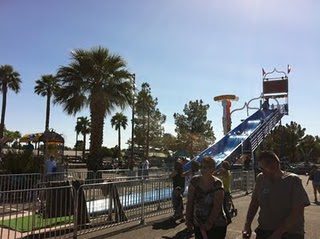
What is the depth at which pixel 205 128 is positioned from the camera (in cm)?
7262

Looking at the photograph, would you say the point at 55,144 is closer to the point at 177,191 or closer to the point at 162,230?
the point at 177,191

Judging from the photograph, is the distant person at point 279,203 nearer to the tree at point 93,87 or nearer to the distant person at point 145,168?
the distant person at point 145,168

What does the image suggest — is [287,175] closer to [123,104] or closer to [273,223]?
[273,223]

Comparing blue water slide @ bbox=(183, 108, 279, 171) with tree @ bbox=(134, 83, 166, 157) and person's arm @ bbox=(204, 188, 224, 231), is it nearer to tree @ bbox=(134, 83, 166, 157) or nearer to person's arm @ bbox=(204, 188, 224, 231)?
person's arm @ bbox=(204, 188, 224, 231)

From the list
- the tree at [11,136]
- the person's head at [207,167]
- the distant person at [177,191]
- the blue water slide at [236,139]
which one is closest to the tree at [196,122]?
the tree at [11,136]

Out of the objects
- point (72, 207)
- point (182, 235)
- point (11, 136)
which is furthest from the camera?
point (11, 136)

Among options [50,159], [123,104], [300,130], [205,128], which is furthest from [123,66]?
[300,130]

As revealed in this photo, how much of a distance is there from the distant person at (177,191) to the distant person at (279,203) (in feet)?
22.0

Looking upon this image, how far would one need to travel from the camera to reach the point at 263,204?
16.9ft

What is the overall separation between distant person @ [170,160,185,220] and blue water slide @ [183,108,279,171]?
11018mm

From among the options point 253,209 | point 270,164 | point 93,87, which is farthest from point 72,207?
point 93,87

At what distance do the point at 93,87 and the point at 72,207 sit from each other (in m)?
15.6

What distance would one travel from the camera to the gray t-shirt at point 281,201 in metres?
4.93

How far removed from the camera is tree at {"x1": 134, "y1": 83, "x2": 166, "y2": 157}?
57594 millimetres
